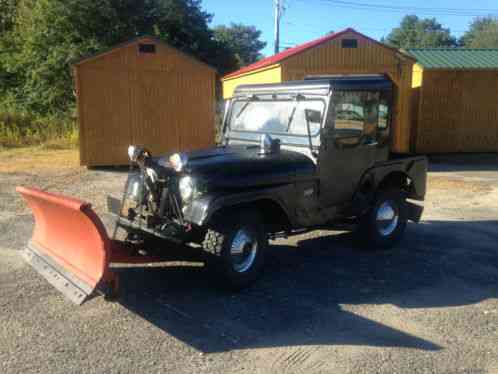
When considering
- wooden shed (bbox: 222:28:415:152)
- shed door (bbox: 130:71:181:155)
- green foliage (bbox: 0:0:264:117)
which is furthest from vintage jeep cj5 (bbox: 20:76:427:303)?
green foliage (bbox: 0:0:264:117)

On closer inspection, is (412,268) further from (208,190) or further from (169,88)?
(169,88)

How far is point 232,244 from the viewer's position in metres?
4.68

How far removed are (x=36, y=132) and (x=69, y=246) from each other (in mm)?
17495

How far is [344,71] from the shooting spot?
1407cm

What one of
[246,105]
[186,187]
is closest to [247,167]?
[186,187]

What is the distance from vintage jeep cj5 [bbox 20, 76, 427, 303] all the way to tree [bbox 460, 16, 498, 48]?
243 feet

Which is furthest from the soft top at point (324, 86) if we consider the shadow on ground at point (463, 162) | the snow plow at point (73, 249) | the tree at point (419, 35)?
the tree at point (419, 35)

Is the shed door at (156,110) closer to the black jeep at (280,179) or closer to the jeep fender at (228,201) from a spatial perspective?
the black jeep at (280,179)

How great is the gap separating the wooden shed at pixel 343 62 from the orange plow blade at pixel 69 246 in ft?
30.9

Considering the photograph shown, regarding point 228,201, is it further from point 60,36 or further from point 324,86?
point 60,36

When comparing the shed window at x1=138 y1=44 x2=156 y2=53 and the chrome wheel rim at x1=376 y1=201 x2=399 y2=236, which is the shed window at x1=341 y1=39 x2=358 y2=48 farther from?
the chrome wheel rim at x1=376 y1=201 x2=399 y2=236

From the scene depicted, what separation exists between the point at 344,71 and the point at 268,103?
29.0 ft

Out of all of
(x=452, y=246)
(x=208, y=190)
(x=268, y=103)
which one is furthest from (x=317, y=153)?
(x=452, y=246)

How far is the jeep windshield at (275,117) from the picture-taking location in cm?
547
